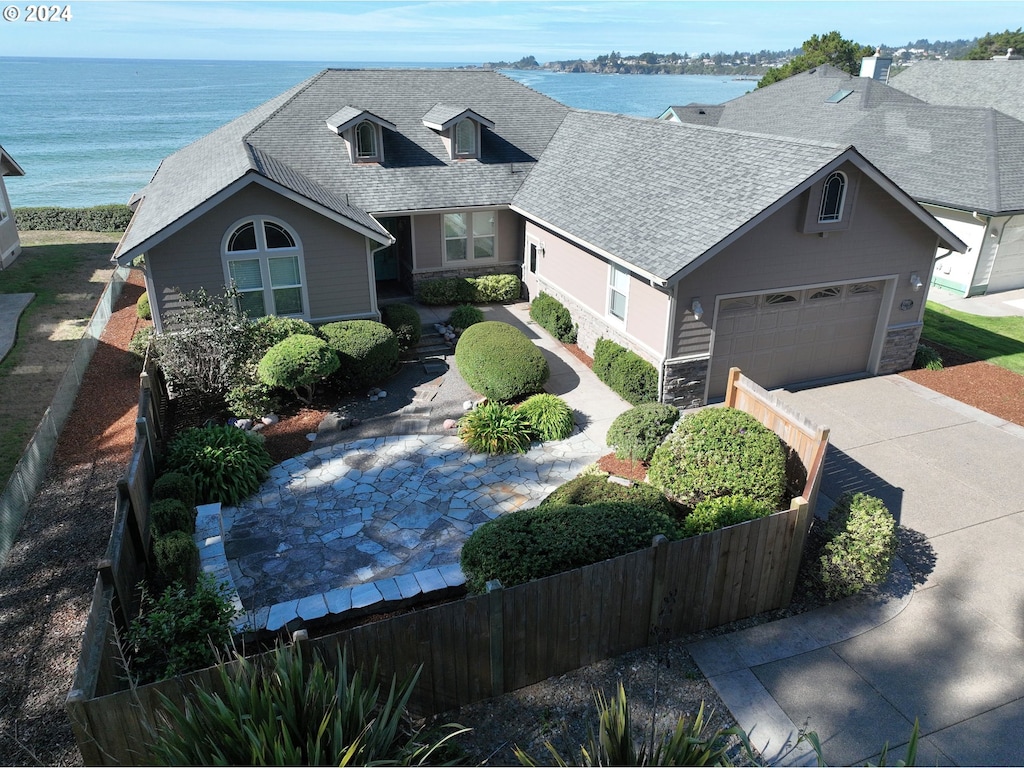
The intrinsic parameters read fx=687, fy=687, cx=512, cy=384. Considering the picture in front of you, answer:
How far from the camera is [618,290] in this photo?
1516 cm

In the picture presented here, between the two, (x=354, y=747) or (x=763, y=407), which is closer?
(x=354, y=747)

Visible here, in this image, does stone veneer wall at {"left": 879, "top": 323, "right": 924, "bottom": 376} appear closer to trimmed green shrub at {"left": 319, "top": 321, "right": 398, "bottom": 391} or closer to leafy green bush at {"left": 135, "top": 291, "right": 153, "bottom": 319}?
trimmed green shrub at {"left": 319, "top": 321, "right": 398, "bottom": 391}

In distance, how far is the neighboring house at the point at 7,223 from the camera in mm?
25331

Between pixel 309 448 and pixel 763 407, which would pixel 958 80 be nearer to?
pixel 763 407

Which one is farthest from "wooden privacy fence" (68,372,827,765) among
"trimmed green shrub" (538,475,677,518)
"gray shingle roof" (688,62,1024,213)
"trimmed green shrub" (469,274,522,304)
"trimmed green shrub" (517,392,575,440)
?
"gray shingle roof" (688,62,1024,213)

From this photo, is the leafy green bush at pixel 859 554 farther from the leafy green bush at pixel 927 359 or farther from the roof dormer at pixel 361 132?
the roof dormer at pixel 361 132

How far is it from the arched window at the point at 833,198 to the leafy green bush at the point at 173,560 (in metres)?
12.4

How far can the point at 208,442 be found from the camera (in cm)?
1123

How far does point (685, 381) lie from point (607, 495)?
574 cm

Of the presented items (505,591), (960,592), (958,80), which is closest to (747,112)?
(958,80)

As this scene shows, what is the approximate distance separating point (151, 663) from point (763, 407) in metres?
8.51

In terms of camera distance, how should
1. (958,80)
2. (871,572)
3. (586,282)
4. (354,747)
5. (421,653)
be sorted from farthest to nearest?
1. (958,80)
2. (586,282)
3. (871,572)
4. (421,653)
5. (354,747)

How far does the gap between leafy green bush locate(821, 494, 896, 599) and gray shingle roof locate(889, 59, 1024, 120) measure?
88.1 feet

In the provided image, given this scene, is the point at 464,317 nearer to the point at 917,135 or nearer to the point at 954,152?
the point at 954,152
